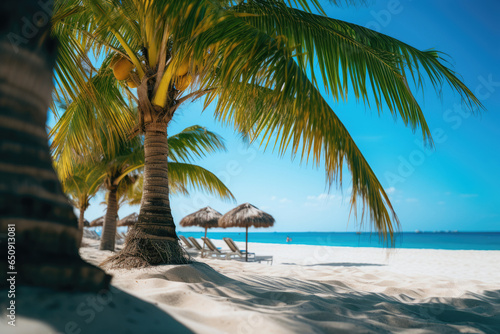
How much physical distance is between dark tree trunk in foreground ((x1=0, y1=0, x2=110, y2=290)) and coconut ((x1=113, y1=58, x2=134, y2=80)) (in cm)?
236

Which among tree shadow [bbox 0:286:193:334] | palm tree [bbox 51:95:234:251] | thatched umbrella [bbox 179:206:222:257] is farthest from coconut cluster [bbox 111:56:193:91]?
thatched umbrella [bbox 179:206:222:257]

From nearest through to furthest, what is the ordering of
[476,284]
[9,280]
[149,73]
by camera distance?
[9,280] < [149,73] < [476,284]

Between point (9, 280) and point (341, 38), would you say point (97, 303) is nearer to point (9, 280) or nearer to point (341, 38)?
point (9, 280)

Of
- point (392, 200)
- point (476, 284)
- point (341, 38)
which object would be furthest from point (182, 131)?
point (476, 284)

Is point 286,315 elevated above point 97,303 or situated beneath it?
situated beneath

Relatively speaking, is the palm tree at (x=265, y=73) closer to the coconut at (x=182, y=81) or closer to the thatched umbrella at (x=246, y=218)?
the coconut at (x=182, y=81)

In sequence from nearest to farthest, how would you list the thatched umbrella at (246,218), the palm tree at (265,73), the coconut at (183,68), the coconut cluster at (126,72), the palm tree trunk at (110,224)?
the palm tree at (265,73) < the coconut at (183,68) < the coconut cluster at (126,72) < the palm tree trunk at (110,224) < the thatched umbrella at (246,218)

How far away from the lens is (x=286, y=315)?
1699 mm

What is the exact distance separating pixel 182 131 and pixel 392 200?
5762 mm

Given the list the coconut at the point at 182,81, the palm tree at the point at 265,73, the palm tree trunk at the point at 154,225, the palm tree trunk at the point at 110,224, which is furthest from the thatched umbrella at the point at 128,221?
the coconut at the point at 182,81

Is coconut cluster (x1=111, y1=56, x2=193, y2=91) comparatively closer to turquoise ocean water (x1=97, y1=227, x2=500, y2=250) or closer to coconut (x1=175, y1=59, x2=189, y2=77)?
coconut (x1=175, y1=59, x2=189, y2=77)

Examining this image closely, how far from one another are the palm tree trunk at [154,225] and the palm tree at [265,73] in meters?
0.01

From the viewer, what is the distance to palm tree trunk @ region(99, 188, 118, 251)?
8383 millimetres

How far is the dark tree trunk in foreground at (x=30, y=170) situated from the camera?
0.99 meters
